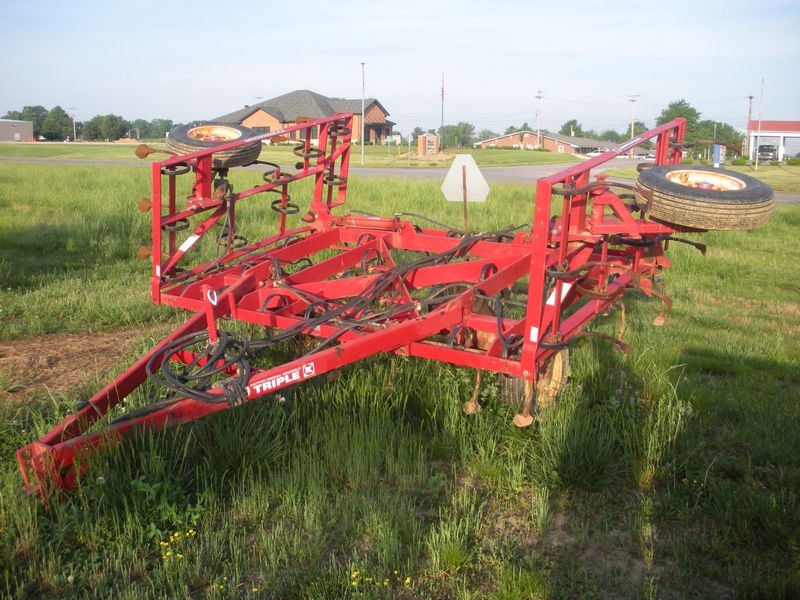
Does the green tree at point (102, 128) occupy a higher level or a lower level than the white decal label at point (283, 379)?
higher

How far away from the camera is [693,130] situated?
81688mm

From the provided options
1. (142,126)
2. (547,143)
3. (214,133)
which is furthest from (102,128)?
(214,133)

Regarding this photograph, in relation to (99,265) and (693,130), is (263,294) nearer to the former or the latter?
(99,265)

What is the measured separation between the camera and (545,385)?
507 centimetres

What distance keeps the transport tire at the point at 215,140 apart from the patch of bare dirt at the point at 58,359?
166cm

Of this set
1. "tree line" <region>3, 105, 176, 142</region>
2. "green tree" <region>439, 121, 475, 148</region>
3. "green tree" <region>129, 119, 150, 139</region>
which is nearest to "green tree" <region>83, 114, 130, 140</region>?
"tree line" <region>3, 105, 176, 142</region>

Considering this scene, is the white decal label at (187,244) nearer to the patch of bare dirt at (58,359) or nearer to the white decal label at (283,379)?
the patch of bare dirt at (58,359)

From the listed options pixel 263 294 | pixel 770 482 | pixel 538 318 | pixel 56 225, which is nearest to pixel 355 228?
pixel 263 294

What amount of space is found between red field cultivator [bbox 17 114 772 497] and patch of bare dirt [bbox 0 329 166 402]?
0.89 m

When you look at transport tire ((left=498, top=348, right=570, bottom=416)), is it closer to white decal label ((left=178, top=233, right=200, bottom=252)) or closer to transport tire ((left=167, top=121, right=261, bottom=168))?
white decal label ((left=178, top=233, right=200, bottom=252))

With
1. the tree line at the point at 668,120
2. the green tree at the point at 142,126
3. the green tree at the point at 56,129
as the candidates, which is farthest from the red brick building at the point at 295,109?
the green tree at the point at 142,126

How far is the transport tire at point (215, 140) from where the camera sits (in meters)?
6.33

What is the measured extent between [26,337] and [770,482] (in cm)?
588

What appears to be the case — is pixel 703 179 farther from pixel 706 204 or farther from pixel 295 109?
pixel 295 109
